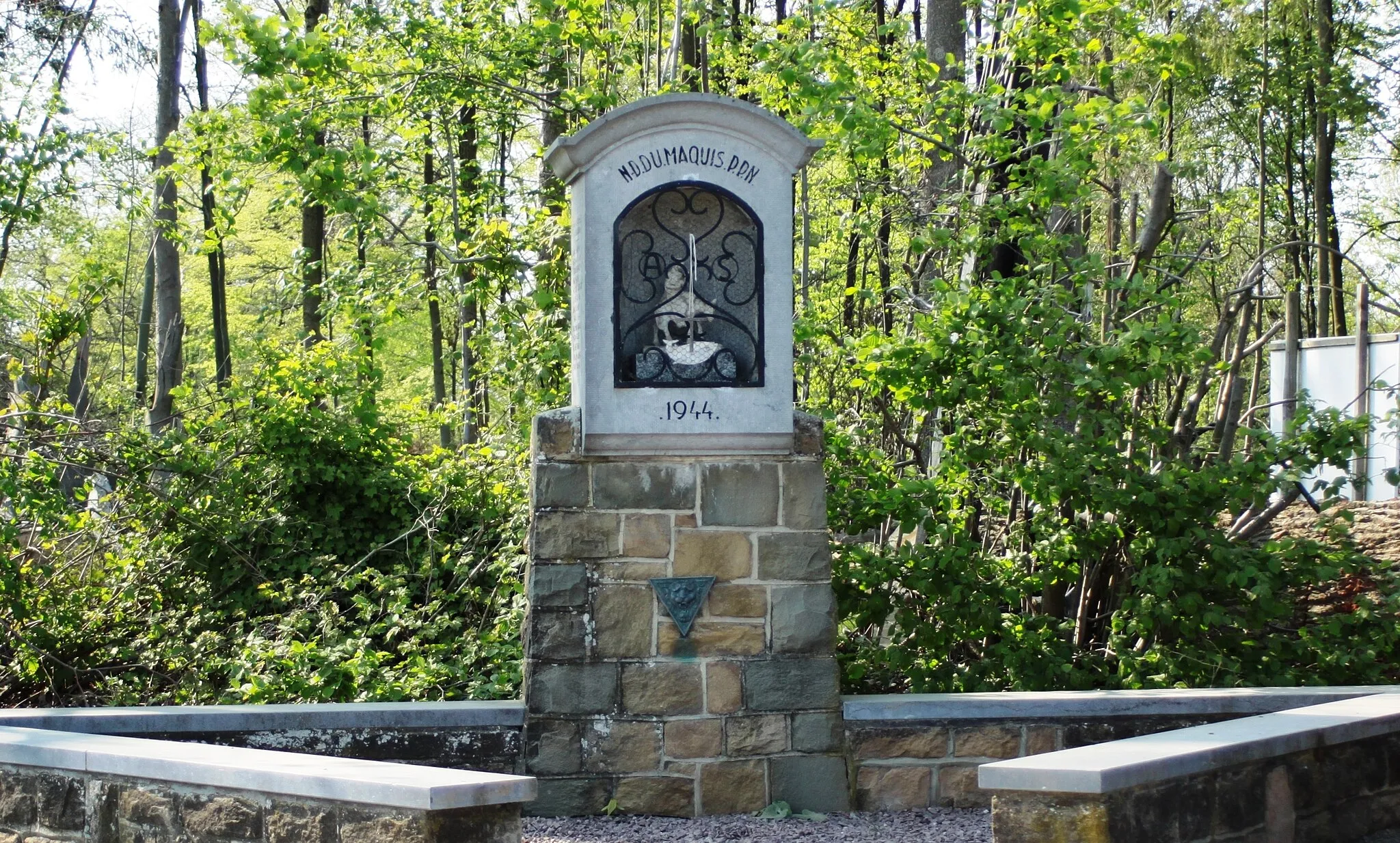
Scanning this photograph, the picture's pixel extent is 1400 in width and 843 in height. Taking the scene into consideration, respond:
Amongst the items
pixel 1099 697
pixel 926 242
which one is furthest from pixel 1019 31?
pixel 1099 697

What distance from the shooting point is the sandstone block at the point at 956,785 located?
5297mm

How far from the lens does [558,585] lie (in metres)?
5.14

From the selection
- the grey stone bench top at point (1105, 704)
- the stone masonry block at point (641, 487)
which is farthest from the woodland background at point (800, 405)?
the stone masonry block at point (641, 487)

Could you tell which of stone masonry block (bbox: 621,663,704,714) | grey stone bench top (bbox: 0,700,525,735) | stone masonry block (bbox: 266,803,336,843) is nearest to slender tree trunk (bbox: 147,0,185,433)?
grey stone bench top (bbox: 0,700,525,735)

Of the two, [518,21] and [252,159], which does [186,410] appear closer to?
[252,159]

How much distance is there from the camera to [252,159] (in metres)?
7.72

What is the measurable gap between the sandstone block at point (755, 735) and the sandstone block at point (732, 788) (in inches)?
1.9

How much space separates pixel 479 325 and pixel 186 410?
2624mm

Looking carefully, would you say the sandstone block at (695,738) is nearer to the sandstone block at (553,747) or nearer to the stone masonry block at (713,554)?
the sandstone block at (553,747)

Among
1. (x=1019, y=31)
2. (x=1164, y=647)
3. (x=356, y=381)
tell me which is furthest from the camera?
(x=356, y=381)

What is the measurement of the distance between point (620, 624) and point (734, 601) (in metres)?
0.43

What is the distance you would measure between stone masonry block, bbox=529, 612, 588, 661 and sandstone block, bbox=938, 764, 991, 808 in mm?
1435

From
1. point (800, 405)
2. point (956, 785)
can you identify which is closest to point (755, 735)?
point (956, 785)

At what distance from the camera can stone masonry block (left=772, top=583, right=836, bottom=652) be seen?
523cm
